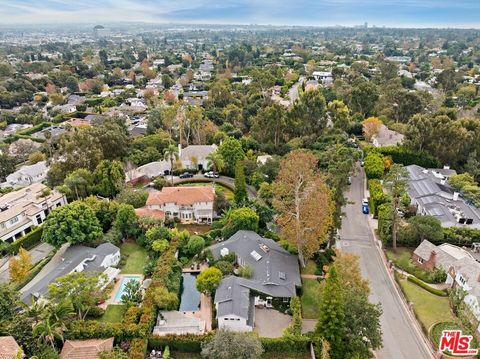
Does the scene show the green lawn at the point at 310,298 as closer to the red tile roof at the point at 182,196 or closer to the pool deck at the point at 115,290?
the pool deck at the point at 115,290

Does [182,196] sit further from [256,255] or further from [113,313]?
[113,313]

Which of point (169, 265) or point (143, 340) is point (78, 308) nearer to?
point (143, 340)

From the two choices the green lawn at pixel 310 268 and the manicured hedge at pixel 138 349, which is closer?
the manicured hedge at pixel 138 349

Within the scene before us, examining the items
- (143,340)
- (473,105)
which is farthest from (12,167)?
(473,105)

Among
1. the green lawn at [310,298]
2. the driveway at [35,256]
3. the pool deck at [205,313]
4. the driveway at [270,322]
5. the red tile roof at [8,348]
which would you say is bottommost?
the driveway at [35,256]

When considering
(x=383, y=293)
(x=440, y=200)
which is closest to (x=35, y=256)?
(x=383, y=293)

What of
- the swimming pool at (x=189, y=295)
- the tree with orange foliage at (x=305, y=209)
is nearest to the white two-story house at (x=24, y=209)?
the swimming pool at (x=189, y=295)

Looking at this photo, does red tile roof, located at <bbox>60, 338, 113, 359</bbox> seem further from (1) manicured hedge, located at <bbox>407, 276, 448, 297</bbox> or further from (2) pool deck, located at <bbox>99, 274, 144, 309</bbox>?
(1) manicured hedge, located at <bbox>407, 276, 448, 297</bbox>
